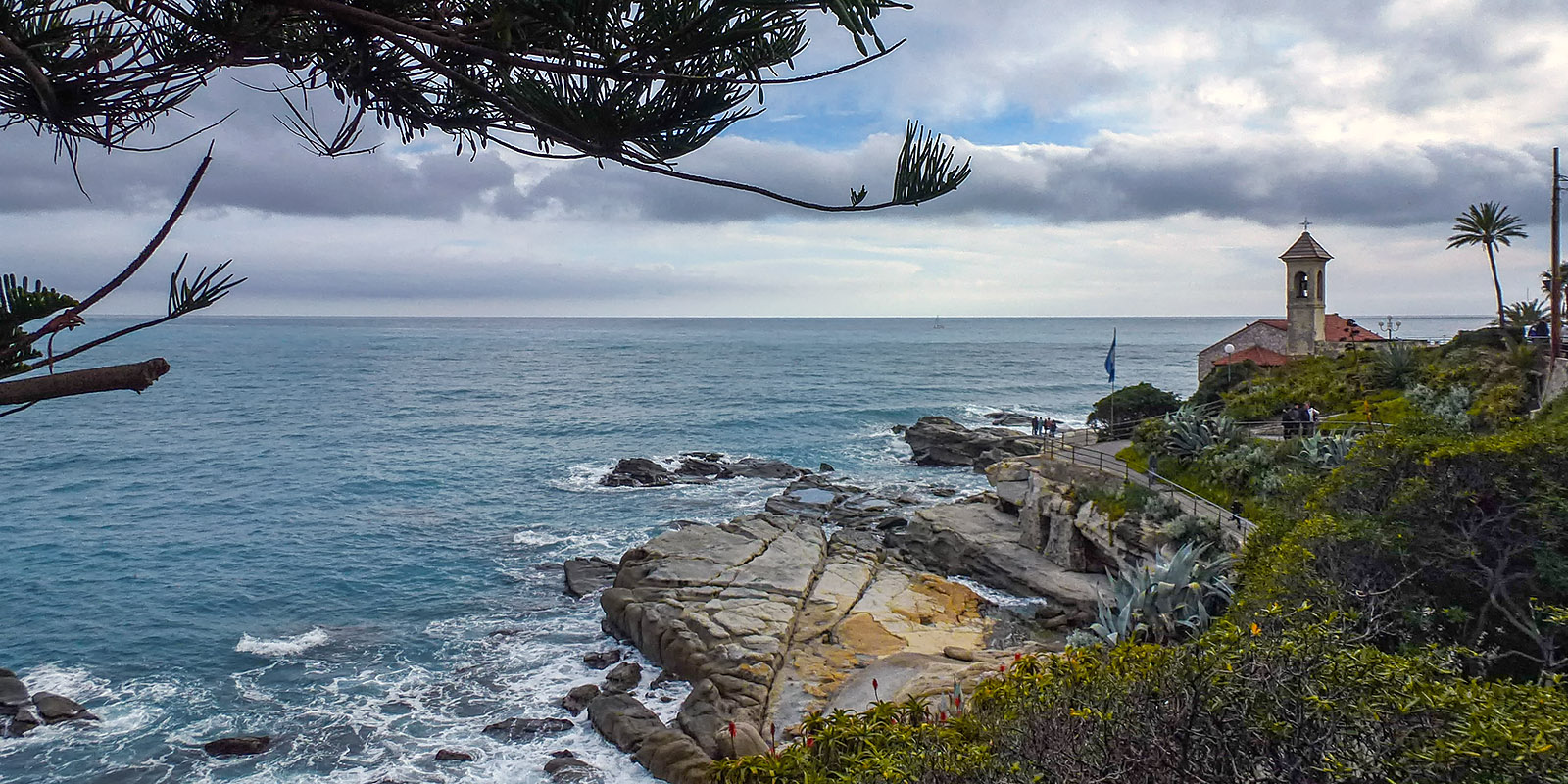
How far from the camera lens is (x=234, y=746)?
51.6 ft

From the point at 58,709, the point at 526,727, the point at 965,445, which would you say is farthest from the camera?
the point at 965,445

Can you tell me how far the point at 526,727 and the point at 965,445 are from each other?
31.8 m

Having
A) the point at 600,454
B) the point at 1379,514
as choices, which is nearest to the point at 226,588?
the point at 600,454

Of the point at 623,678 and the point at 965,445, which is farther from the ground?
the point at 965,445

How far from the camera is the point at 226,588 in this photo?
2495 cm

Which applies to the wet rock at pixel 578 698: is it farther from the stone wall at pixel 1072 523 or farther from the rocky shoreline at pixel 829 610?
the stone wall at pixel 1072 523

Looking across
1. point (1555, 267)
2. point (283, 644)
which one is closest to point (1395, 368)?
point (1555, 267)

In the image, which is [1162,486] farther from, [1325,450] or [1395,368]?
[1395,368]

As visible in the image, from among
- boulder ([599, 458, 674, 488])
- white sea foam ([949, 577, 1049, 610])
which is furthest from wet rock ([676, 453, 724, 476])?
white sea foam ([949, 577, 1049, 610])

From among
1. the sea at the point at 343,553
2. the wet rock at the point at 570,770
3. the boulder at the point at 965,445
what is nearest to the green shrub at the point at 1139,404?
the boulder at the point at 965,445

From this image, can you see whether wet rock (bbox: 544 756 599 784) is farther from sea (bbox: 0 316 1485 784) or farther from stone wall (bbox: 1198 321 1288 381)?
stone wall (bbox: 1198 321 1288 381)

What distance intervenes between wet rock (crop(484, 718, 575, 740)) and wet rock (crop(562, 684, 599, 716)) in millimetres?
470

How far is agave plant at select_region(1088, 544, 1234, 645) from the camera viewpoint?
15117mm

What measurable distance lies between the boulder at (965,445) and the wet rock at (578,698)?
91.9ft
